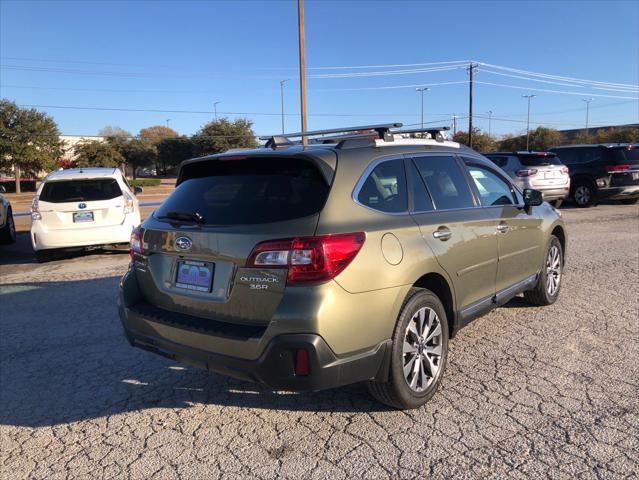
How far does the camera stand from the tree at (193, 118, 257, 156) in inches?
2287

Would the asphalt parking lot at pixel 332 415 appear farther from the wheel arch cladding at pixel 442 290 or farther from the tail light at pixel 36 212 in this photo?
the tail light at pixel 36 212

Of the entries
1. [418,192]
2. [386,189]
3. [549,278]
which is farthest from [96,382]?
[549,278]

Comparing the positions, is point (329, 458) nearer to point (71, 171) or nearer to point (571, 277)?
point (571, 277)

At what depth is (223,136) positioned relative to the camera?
5909cm

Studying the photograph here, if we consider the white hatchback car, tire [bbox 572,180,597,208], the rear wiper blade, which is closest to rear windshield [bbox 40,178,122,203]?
the white hatchback car

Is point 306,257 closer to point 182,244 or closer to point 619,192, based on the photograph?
point 182,244

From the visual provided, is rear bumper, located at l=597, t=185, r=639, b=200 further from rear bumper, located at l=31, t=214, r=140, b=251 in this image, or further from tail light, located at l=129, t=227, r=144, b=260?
tail light, located at l=129, t=227, r=144, b=260

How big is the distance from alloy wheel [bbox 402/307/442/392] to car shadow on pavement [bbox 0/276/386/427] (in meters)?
0.34

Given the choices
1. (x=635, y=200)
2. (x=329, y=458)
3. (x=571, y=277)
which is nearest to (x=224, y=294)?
(x=329, y=458)

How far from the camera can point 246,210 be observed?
2992mm

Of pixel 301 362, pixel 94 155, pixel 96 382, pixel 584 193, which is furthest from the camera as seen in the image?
pixel 94 155

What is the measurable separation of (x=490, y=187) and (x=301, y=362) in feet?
9.33

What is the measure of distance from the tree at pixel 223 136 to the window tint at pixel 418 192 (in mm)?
55422

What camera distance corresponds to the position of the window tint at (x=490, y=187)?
442 cm
